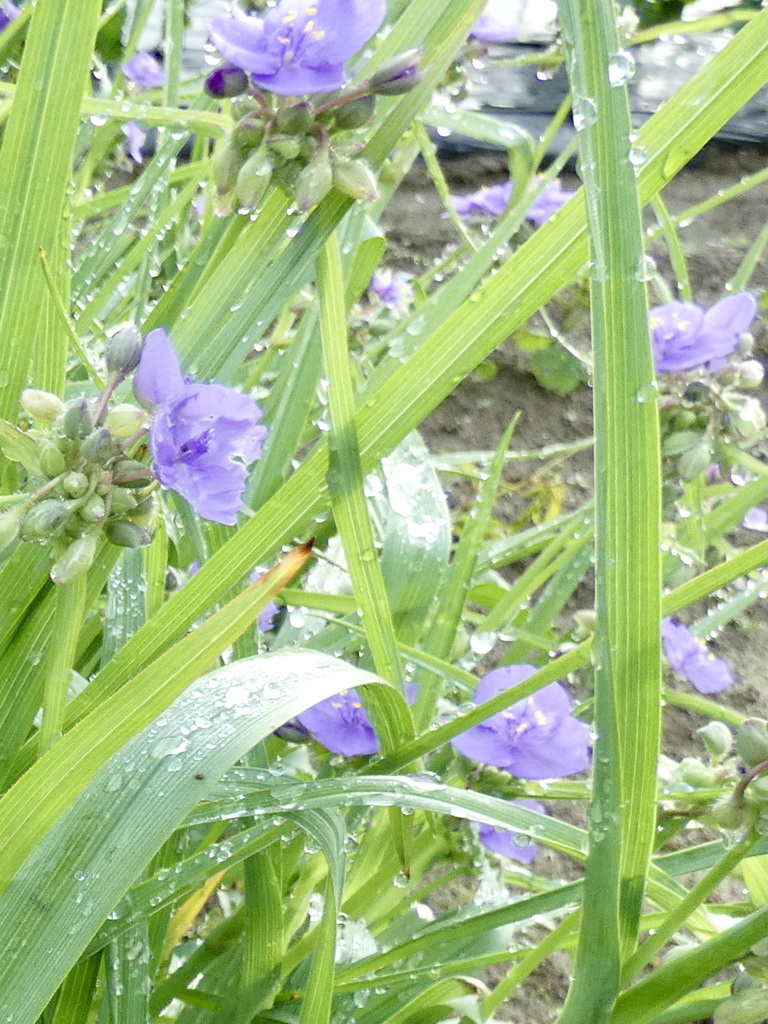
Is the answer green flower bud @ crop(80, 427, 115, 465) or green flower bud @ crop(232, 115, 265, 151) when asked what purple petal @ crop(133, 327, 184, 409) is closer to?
green flower bud @ crop(80, 427, 115, 465)

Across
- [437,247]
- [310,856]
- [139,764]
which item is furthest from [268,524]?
[437,247]

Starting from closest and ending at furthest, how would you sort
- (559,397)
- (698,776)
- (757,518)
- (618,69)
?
(618,69), (698,776), (757,518), (559,397)

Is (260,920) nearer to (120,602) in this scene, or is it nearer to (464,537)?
(120,602)

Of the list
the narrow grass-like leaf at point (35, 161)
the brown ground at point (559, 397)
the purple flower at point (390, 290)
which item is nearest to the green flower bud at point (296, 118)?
the narrow grass-like leaf at point (35, 161)

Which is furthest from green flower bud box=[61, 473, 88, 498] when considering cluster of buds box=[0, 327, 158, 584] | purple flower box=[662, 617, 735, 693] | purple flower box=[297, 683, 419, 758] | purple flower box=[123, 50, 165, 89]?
purple flower box=[123, 50, 165, 89]

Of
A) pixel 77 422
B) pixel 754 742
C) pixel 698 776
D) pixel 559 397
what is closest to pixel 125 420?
pixel 77 422

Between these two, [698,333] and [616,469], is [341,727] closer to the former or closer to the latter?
[616,469]

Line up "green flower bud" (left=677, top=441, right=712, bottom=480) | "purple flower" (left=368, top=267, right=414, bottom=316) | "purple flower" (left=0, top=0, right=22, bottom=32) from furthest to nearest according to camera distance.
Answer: "purple flower" (left=368, top=267, right=414, bottom=316) → "purple flower" (left=0, top=0, right=22, bottom=32) → "green flower bud" (left=677, top=441, right=712, bottom=480)
